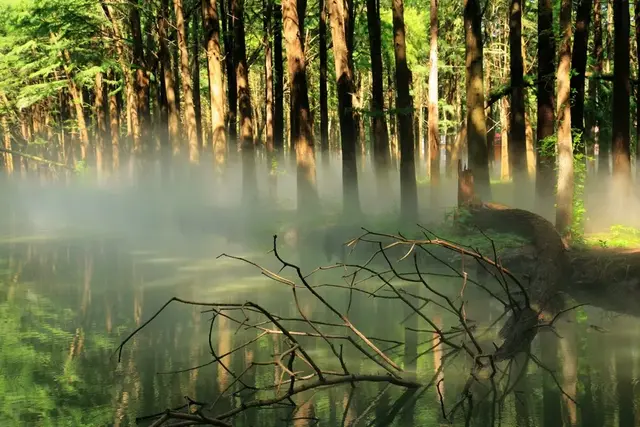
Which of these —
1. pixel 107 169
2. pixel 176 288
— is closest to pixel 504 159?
pixel 107 169

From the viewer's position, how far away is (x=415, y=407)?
8.27 metres

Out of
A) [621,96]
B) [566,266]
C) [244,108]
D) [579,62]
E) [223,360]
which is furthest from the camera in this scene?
[244,108]

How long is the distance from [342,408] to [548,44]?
1668 cm

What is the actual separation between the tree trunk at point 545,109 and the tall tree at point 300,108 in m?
6.73

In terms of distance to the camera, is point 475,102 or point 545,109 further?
point 545,109

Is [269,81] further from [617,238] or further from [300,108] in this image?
[617,238]

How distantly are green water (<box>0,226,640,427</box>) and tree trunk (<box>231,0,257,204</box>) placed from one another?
1208cm

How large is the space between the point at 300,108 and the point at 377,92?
324 centimetres

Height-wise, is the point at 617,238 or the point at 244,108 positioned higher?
the point at 244,108

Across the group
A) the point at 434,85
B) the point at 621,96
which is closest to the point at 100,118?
the point at 434,85

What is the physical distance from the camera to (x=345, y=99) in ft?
74.0

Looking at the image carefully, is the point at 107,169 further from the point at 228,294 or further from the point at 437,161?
the point at 228,294

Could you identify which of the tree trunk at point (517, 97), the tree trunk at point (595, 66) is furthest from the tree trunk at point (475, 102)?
the tree trunk at point (595, 66)

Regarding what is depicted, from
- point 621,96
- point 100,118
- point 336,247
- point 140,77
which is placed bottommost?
point 336,247
